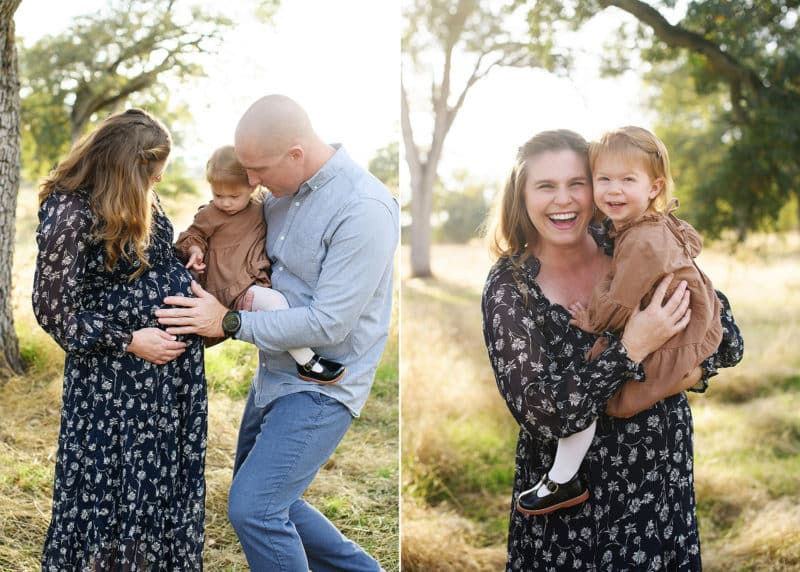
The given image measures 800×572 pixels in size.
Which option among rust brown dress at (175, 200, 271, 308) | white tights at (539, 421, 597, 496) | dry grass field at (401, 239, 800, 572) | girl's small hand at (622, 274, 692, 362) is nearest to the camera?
girl's small hand at (622, 274, 692, 362)

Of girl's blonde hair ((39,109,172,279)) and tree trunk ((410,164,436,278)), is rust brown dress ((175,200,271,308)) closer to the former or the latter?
girl's blonde hair ((39,109,172,279))

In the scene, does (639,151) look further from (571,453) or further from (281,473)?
(281,473)

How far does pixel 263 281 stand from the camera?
2.72 meters

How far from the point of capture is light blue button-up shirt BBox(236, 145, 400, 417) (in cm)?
250

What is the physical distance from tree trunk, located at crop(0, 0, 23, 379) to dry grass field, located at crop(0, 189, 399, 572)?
13cm

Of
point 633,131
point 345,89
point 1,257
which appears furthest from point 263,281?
point 345,89

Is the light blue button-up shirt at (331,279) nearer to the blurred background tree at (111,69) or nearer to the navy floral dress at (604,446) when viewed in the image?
the navy floral dress at (604,446)

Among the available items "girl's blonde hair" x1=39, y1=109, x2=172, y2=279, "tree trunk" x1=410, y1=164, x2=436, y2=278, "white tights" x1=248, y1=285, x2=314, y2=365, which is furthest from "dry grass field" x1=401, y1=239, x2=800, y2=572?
"girl's blonde hair" x1=39, y1=109, x2=172, y2=279

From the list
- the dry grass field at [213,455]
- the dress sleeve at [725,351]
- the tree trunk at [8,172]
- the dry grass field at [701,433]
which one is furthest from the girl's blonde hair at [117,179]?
the dry grass field at [701,433]

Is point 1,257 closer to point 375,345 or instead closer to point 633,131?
point 375,345

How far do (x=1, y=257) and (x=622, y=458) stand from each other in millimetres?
2901

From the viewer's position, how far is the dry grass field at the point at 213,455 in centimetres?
357

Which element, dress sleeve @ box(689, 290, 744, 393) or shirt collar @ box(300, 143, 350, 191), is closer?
dress sleeve @ box(689, 290, 744, 393)

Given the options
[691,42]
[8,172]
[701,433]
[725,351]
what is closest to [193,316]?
[725,351]
